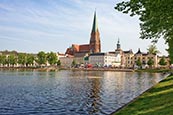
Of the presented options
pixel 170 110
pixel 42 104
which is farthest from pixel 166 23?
pixel 42 104

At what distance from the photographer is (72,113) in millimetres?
26984

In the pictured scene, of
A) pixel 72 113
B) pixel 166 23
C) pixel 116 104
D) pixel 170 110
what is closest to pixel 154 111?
pixel 170 110

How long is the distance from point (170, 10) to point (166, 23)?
2627 millimetres

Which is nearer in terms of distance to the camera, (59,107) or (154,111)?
(154,111)

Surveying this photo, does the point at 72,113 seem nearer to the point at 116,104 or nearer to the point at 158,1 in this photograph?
the point at 116,104

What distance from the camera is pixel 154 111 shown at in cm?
1941

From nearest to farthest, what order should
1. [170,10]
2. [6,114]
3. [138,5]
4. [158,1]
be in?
[158,1], [170,10], [138,5], [6,114]

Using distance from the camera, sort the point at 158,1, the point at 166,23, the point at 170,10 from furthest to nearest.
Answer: the point at 166,23
the point at 170,10
the point at 158,1

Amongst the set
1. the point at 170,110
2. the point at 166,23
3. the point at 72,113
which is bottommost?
the point at 72,113

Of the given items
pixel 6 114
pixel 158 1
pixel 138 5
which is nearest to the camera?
pixel 158 1

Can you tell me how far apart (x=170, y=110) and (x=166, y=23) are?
6053 mm

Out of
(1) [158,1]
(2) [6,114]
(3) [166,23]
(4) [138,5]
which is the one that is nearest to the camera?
(1) [158,1]

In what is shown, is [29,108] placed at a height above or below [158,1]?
below

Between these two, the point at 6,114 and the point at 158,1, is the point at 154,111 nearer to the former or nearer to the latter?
the point at 158,1
